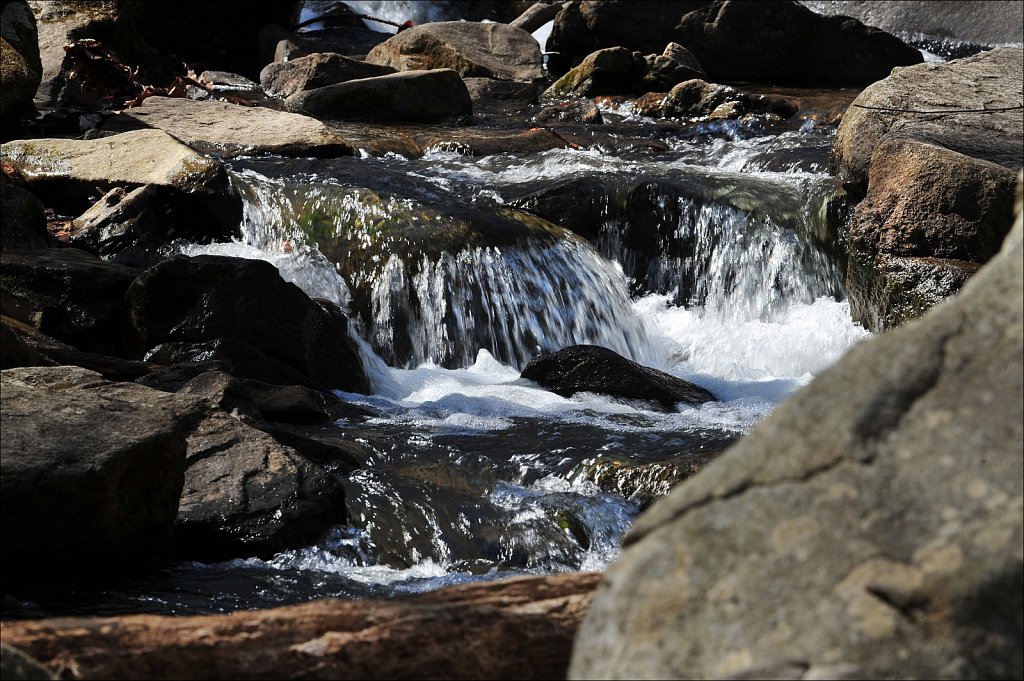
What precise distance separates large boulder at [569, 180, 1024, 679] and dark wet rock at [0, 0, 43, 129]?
420 inches

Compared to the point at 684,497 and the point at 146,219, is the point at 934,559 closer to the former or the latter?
the point at 684,497

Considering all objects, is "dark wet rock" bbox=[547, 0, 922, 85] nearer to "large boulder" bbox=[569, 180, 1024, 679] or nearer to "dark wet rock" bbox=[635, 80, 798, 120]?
"dark wet rock" bbox=[635, 80, 798, 120]

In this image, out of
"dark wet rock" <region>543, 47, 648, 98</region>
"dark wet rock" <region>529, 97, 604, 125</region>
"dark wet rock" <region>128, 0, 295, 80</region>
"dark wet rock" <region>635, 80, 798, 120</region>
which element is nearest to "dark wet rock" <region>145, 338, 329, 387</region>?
"dark wet rock" <region>529, 97, 604, 125</region>

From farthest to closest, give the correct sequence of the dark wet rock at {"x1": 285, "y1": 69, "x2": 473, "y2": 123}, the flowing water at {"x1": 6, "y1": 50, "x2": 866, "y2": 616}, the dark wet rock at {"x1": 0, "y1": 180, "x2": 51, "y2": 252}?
the dark wet rock at {"x1": 285, "y1": 69, "x2": 473, "y2": 123}
the dark wet rock at {"x1": 0, "y1": 180, "x2": 51, "y2": 252}
the flowing water at {"x1": 6, "y1": 50, "x2": 866, "y2": 616}

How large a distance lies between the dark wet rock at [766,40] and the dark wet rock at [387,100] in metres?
4.63

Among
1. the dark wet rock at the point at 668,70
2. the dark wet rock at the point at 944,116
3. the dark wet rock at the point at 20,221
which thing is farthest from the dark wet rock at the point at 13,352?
the dark wet rock at the point at 668,70

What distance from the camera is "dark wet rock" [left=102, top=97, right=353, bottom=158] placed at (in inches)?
436

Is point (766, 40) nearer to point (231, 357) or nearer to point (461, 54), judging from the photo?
point (461, 54)

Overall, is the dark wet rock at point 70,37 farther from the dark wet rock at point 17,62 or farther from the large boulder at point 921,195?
the large boulder at point 921,195

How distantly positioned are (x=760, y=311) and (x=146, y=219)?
523 cm

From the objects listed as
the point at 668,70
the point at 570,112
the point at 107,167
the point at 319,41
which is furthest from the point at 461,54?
the point at 107,167

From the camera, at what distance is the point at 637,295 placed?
32.8 feet

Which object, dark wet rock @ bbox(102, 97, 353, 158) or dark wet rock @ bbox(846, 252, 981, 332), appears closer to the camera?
dark wet rock @ bbox(846, 252, 981, 332)

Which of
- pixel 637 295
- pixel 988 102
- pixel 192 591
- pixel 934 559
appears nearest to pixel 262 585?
pixel 192 591
